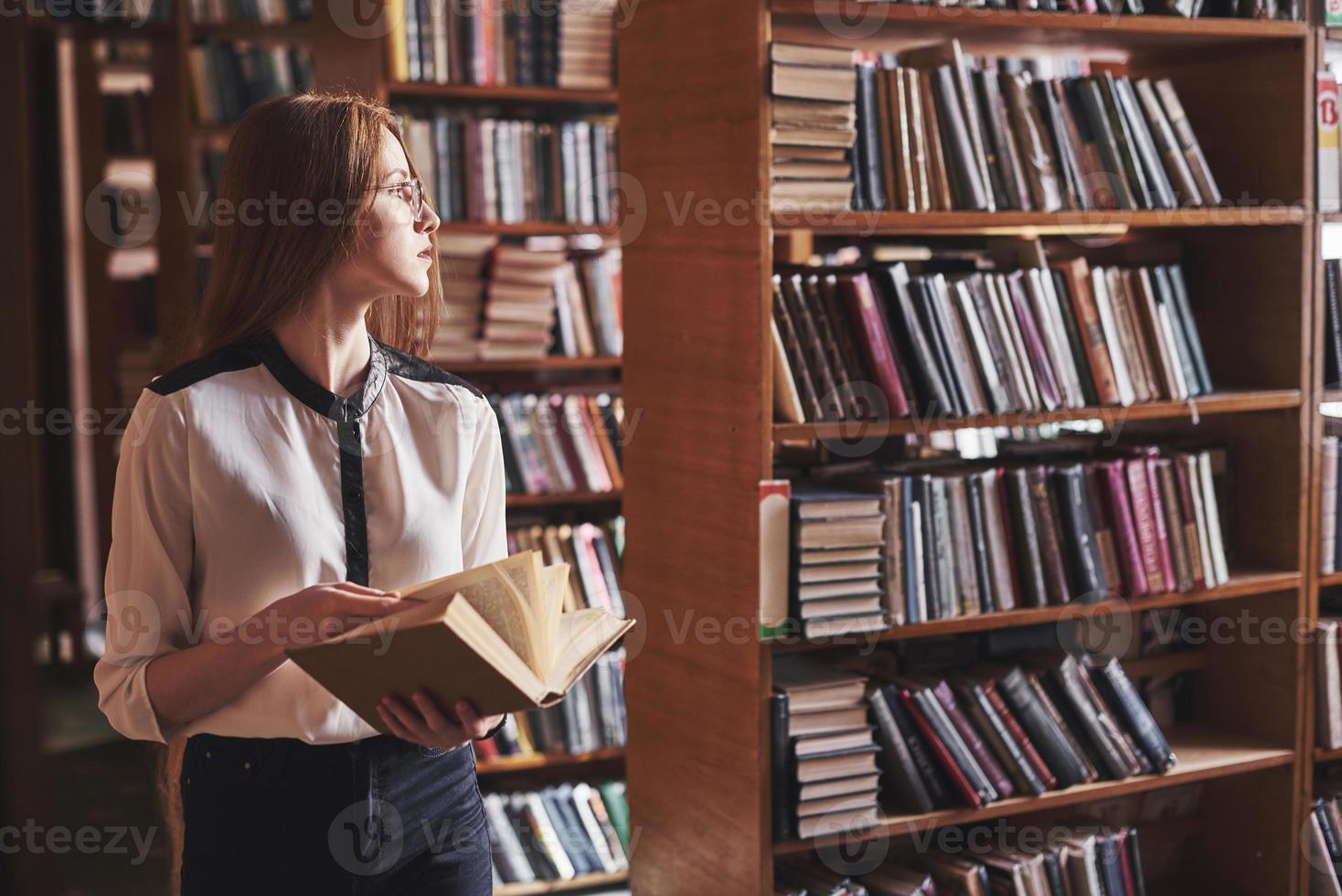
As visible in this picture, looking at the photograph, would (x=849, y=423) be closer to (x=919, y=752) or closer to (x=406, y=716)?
(x=919, y=752)

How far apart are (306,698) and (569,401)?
2.23 m

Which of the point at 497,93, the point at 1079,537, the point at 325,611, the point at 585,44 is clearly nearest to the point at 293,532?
the point at 325,611

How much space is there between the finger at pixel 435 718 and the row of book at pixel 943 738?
106cm

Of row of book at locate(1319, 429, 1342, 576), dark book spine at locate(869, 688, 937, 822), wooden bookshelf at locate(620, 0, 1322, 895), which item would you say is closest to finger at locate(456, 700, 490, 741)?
wooden bookshelf at locate(620, 0, 1322, 895)

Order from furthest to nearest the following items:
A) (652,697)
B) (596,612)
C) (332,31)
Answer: (332,31), (652,697), (596,612)

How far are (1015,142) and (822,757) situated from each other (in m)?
1.16

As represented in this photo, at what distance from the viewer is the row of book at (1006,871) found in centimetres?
230

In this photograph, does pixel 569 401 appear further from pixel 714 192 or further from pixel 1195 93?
pixel 1195 93

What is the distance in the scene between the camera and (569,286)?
3496 millimetres

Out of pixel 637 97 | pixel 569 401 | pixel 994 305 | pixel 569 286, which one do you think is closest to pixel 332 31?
pixel 569 286

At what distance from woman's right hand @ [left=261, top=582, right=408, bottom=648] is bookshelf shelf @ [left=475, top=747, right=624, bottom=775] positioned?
2.22m

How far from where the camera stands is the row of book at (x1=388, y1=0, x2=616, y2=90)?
11.0ft

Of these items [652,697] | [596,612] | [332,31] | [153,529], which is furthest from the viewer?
[332,31]

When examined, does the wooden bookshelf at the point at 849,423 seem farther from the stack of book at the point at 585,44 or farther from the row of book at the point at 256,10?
the row of book at the point at 256,10
